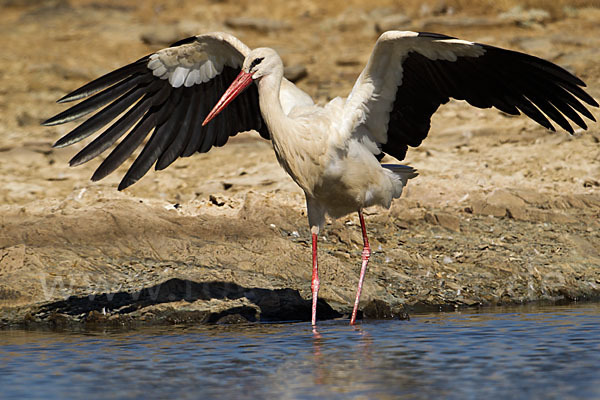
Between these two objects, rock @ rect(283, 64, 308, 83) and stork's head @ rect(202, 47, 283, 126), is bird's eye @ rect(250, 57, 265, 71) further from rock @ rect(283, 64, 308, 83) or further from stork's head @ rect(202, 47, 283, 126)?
rock @ rect(283, 64, 308, 83)

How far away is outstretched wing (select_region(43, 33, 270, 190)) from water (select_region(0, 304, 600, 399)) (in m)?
1.63

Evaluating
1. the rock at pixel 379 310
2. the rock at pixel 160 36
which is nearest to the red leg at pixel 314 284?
the rock at pixel 379 310

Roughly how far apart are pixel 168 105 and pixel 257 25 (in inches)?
407

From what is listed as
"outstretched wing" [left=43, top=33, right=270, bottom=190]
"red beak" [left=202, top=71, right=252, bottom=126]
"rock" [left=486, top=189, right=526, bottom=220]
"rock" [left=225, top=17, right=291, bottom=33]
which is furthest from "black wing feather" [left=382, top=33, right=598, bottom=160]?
"rock" [left=225, top=17, right=291, bottom=33]

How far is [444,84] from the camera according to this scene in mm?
7059

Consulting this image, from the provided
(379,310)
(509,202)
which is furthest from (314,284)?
(509,202)

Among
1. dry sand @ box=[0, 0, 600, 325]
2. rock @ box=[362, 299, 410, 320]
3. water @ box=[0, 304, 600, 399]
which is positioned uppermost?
dry sand @ box=[0, 0, 600, 325]

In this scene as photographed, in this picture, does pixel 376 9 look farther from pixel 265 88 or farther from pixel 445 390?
pixel 445 390

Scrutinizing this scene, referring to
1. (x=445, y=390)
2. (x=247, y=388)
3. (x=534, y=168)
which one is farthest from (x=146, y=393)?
(x=534, y=168)

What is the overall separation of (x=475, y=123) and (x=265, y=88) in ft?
20.5

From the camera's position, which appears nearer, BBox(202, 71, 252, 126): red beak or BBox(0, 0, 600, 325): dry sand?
BBox(202, 71, 252, 126): red beak

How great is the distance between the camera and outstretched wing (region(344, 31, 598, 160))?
6.55 m

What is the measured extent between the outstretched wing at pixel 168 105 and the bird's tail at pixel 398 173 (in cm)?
122

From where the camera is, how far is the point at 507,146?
1196cm
